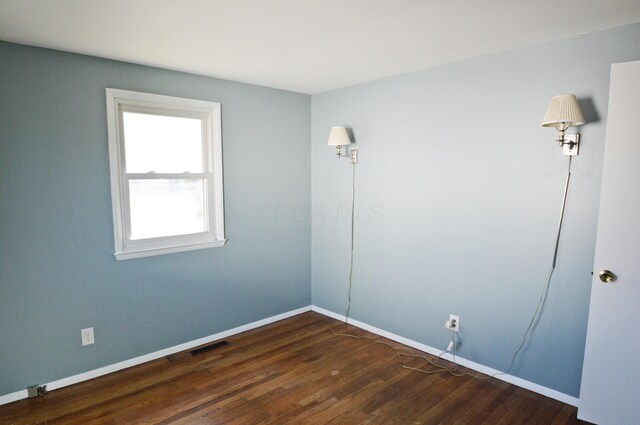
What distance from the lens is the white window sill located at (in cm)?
279

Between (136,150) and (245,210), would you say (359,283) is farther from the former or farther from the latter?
(136,150)

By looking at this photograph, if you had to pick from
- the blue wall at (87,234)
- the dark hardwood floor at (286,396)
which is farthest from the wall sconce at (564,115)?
the blue wall at (87,234)

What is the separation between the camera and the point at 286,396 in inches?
99.0

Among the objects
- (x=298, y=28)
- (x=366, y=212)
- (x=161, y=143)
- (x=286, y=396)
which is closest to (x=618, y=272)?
(x=366, y=212)

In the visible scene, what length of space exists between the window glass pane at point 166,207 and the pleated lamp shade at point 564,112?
8.65 ft

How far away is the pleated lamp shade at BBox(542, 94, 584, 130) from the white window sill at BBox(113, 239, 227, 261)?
2642 mm

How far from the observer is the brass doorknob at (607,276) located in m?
2.07

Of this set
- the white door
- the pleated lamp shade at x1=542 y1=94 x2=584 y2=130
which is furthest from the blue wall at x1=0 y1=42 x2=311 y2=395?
the white door

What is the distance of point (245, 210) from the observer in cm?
351

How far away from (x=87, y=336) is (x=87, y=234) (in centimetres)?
74

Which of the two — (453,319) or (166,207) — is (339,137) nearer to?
(166,207)

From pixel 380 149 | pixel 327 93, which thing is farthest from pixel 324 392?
pixel 327 93

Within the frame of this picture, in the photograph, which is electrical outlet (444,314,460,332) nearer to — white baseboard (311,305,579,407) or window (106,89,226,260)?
white baseboard (311,305,579,407)

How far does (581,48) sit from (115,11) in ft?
8.65
